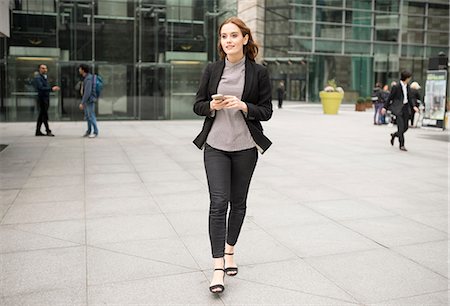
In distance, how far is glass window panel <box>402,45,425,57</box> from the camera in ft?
151

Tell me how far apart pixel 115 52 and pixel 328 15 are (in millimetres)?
28506

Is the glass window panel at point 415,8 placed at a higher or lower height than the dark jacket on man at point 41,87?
higher

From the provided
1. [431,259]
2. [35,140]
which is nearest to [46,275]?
[431,259]

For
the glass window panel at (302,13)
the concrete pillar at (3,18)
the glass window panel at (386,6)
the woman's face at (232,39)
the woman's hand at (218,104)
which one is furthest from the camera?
the glass window panel at (386,6)

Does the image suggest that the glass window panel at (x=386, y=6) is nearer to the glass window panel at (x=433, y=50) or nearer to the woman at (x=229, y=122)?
the glass window panel at (x=433, y=50)

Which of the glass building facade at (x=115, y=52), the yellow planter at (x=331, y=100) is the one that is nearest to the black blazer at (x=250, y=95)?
the glass building facade at (x=115, y=52)

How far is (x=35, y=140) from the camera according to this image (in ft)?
42.6

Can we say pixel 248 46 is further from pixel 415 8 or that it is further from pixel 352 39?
pixel 415 8

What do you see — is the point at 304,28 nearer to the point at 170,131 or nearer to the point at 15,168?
the point at 170,131

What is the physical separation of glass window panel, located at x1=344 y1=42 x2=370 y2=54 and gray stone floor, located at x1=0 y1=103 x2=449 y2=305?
3633cm

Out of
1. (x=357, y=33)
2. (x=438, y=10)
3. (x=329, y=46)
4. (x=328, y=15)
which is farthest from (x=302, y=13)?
(x=438, y=10)

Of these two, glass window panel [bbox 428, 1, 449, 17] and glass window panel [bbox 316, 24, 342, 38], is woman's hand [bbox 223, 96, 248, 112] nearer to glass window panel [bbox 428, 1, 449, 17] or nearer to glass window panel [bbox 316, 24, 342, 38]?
glass window panel [bbox 316, 24, 342, 38]

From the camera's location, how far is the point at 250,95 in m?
3.70

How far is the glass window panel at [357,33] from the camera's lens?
44594 mm
